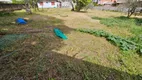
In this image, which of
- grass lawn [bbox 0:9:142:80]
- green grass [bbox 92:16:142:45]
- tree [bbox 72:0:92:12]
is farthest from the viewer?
tree [bbox 72:0:92:12]

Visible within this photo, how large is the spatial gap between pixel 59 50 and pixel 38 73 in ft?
4.40

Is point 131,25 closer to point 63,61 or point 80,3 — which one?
point 63,61

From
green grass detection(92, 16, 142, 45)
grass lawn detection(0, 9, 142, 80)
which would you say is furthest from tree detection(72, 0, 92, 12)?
grass lawn detection(0, 9, 142, 80)

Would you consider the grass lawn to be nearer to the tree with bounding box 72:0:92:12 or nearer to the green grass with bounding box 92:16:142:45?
the green grass with bounding box 92:16:142:45

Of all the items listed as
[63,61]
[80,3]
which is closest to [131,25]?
[63,61]

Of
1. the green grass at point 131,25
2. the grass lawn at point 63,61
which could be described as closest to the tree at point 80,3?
the green grass at point 131,25

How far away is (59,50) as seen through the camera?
3.84 m

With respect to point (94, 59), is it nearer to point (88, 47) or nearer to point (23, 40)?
point (88, 47)

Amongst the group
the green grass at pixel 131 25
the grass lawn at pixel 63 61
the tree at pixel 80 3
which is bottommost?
the grass lawn at pixel 63 61

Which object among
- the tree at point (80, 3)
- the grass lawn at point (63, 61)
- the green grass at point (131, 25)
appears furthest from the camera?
the tree at point (80, 3)

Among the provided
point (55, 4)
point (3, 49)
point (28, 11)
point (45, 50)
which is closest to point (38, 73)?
point (45, 50)

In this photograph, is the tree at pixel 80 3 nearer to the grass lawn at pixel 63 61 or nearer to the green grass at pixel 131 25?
the green grass at pixel 131 25

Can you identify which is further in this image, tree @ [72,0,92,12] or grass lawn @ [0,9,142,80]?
tree @ [72,0,92,12]

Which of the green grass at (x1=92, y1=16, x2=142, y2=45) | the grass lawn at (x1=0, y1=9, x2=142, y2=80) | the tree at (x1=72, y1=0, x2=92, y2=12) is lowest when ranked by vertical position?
the grass lawn at (x1=0, y1=9, x2=142, y2=80)
